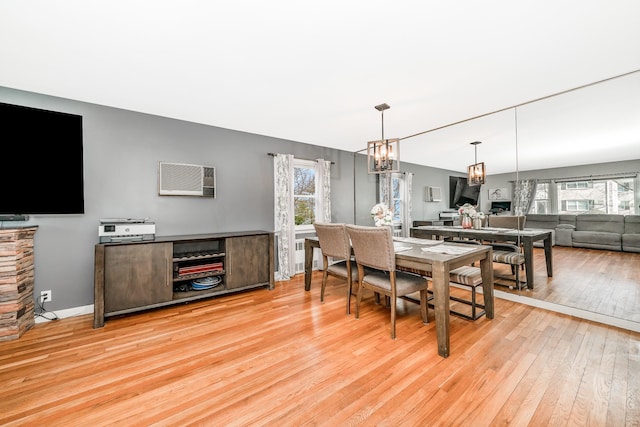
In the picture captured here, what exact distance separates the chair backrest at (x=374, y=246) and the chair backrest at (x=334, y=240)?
0.21 meters

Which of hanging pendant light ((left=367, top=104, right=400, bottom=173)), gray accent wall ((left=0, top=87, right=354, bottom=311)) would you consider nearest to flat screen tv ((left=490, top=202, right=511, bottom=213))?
hanging pendant light ((left=367, top=104, right=400, bottom=173))

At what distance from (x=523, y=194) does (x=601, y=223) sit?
75cm

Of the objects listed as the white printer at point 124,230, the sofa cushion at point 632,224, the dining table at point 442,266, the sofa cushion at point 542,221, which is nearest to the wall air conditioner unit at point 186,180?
the white printer at point 124,230

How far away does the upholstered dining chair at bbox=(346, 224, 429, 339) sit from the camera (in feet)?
7.32

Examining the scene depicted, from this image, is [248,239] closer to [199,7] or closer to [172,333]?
[172,333]

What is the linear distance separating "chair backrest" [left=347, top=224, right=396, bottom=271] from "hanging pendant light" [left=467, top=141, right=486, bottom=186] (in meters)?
2.23

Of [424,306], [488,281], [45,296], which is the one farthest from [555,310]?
[45,296]

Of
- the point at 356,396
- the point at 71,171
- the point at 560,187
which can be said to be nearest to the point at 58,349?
the point at 71,171

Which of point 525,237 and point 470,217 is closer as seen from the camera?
point 525,237

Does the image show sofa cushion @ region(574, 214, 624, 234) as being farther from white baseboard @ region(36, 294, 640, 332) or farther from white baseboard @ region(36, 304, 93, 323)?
white baseboard @ region(36, 304, 93, 323)

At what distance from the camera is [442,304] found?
198 cm

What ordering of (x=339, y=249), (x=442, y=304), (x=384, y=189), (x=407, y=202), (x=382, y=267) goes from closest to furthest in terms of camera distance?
1. (x=442, y=304)
2. (x=382, y=267)
3. (x=339, y=249)
4. (x=384, y=189)
5. (x=407, y=202)

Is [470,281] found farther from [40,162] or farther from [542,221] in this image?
[40,162]

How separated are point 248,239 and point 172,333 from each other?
139cm
